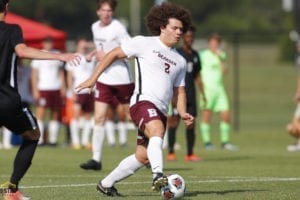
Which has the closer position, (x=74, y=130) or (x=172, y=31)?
(x=172, y=31)

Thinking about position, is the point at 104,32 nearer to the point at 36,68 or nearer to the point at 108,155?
the point at 108,155

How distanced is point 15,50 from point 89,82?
3.00ft

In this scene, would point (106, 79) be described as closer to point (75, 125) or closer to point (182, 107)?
point (182, 107)

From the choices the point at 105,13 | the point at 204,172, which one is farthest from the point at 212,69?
the point at 204,172

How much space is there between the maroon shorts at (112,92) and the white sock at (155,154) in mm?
4607

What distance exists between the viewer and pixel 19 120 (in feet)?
33.8

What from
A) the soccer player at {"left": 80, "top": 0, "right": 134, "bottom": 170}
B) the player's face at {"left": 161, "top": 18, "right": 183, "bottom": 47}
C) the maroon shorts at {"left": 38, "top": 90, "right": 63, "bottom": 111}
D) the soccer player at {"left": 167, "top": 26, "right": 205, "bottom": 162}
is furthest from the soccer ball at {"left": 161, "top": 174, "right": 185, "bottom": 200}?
the maroon shorts at {"left": 38, "top": 90, "right": 63, "bottom": 111}

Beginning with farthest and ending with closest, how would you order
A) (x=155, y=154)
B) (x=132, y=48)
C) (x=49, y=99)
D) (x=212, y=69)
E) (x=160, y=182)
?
(x=49, y=99), (x=212, y=69), (x=132, y=48), (x=155, y=154), (x=160, y=182)

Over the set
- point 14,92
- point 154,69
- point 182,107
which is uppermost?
point 154,69

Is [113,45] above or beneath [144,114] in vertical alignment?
above

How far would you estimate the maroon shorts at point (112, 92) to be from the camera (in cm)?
1517

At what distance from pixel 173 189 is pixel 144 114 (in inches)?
40.2

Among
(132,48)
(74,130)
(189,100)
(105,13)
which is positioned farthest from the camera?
(74,130)

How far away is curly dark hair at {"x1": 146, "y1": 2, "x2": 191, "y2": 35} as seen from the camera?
1120cm
